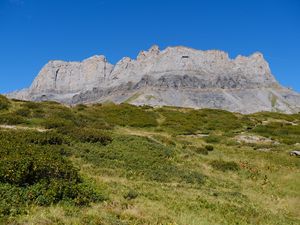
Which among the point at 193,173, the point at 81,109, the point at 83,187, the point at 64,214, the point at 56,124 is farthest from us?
the point at 81,109

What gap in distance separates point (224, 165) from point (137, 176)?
9147 mm

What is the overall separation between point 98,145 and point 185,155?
23.1 feet

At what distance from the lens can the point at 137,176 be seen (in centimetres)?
2162

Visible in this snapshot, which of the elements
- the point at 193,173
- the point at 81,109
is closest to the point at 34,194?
the point at 193,173

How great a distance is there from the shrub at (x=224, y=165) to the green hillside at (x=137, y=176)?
77 millimetres

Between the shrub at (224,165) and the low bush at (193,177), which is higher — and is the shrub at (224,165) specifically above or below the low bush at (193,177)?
above

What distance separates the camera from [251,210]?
18297 millimetres

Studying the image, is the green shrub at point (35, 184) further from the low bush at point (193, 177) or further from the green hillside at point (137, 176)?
the low bush at point (193, 177)

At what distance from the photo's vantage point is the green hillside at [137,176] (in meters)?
13.7

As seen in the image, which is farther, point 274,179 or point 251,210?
point 274,179

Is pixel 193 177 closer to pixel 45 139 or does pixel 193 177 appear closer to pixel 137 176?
pixel 137 176

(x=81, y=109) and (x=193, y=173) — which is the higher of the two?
(x=81, y=109)

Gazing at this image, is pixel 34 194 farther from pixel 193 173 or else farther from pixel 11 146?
pixel 193 173

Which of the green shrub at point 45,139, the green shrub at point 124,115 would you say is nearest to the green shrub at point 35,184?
the green shrub at point 45,139
